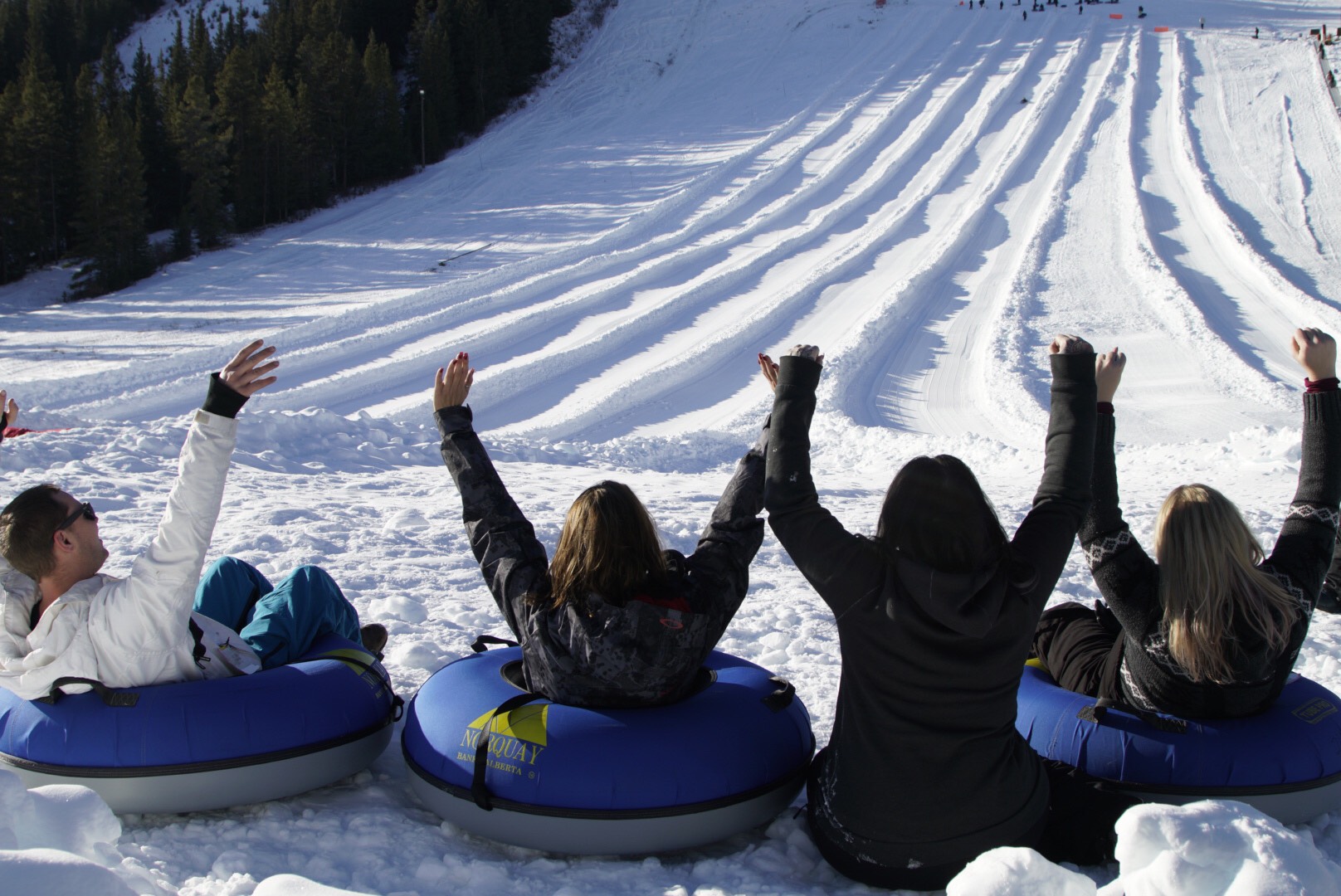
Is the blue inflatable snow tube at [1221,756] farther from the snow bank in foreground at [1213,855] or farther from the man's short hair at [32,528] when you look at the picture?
the man's short hair at [32,528]

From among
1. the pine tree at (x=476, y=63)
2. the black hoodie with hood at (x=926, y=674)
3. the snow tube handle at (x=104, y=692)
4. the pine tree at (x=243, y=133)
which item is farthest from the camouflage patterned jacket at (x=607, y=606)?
the pine tree at (x=476, y=63)

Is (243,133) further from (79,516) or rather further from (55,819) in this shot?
(55,819)

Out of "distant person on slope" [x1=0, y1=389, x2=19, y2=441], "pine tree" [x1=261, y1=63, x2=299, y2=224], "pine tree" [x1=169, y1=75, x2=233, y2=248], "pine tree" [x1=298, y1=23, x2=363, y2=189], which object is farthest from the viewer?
"pine tree" [x1=298, y1=23, x2=363, y2=189]

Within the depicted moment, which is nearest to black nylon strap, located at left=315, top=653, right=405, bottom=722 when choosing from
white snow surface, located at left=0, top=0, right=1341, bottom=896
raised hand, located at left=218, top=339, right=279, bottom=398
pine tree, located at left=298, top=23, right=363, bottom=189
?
white snow surface, located at left=0, top=0, right=1341, bottom=896

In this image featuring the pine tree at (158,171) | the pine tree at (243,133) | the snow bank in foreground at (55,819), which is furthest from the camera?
the pine tree at (158,171)

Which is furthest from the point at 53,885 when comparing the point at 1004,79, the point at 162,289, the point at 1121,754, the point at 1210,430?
the point at 1004,79

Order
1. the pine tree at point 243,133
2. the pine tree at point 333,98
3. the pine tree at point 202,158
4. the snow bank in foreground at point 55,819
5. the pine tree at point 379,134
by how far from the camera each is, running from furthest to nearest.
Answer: the pine tree at point 379,134
the pine tree at point 333,98
the pine tree at point 243,133
the pine tree at point 202,158
the snow bank in foreground at point 55,819

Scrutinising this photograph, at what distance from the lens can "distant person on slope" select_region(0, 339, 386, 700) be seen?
7.91 feet

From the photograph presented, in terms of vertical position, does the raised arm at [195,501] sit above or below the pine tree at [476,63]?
below

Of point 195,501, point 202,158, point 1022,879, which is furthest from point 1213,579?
point 202,158

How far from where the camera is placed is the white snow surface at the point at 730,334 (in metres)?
2.55

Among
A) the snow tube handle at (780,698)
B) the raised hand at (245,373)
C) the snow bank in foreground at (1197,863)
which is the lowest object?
the snow tube handle at (780,698)

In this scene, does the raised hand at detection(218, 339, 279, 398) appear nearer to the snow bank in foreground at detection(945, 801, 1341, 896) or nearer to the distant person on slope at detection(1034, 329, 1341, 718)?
the snow bank in foreground at detection(945, 801, 1341, 896)

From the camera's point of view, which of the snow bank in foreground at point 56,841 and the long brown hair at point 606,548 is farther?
the long brown hair at point 606,548
